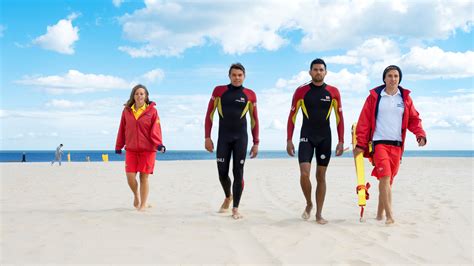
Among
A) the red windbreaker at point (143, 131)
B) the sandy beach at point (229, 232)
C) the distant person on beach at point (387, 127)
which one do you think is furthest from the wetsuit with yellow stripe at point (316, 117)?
the red windbreaker at point (143, 131)

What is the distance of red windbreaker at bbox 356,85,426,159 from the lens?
611 cm

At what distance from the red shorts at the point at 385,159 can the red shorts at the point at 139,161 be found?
11.5ft

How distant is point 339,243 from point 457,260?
1.17 metres

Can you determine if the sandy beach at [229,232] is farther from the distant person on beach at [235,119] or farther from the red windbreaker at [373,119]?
the red windbreaker at [373,119]

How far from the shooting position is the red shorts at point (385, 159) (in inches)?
235

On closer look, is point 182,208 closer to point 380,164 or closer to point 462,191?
point 380,164

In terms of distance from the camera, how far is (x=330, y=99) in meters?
6.26

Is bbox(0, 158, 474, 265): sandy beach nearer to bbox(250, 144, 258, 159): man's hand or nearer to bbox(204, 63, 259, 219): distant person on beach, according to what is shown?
bbox(204, 63, 259, 219): distant person on beach

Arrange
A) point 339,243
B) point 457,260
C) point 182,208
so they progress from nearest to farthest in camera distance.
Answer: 1. point 457,260
2. point 339,243
3. point 182,208

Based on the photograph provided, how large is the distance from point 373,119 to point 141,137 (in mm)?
3614

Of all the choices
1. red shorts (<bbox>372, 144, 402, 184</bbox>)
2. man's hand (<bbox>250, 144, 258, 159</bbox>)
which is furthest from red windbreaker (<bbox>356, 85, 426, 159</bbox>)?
man's hand (<bbox>250, 144, 258, 159</bbox>)

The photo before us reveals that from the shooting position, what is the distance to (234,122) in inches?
258

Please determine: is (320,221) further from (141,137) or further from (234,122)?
(141,137)

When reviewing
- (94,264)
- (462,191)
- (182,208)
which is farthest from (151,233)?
(462,191)
